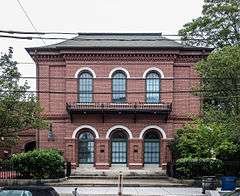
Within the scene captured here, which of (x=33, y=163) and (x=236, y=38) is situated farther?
(x=236, y=38)

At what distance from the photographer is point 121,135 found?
140 ft

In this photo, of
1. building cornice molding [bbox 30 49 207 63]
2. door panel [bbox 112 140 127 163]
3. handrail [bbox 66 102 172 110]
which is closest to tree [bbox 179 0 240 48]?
building cornice molding [bbox 30 49 207 63]

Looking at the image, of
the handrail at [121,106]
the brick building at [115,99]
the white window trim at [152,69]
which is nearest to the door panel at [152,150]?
the brick building at [115,99]

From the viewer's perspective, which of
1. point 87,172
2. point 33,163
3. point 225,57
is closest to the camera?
point 225,57

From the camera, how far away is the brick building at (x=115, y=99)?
138 ft

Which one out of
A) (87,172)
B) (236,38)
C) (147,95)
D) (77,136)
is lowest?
(87,172)

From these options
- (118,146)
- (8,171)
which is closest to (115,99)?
(118,146)

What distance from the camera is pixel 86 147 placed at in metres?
42.4

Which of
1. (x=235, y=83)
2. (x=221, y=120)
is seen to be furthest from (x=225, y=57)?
(x=221, y=120)

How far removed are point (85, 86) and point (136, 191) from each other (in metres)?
14.7

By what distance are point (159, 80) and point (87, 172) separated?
360 inches

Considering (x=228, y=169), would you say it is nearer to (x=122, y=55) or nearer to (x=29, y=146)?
(x=122, y=55)

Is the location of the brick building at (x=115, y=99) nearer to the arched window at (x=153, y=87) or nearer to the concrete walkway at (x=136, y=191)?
the arched window at (x=153, y=87)

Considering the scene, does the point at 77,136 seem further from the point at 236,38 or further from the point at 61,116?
the point at 236,38
